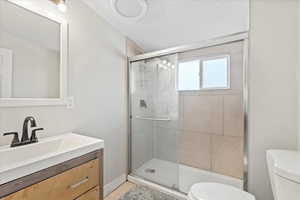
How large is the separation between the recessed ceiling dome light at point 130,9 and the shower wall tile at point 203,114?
1.29m

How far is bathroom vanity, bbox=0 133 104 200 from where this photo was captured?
2.52 ft

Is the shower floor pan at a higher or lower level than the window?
lower

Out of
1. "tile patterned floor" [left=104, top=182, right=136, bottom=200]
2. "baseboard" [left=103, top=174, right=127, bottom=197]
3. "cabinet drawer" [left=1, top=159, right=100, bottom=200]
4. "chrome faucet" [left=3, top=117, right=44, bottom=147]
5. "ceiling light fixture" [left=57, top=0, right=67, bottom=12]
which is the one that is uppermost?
"ceiling light fixture" [left=57, top=0, right=67, bottom=12]

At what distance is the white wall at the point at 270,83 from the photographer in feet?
3.76

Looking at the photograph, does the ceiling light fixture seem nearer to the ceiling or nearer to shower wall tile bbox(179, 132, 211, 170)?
the ceiling

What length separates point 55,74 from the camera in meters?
1.42

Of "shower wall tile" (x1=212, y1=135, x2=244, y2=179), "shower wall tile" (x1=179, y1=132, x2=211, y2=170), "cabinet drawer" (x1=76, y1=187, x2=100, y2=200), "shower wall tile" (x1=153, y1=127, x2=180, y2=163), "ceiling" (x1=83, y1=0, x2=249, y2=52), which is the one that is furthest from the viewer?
"shower wall tile" (x1=153, y1=127, x2=180, y2=163)

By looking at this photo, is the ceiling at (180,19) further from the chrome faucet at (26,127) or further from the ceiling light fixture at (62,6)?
the chrome faucet at (26,127)

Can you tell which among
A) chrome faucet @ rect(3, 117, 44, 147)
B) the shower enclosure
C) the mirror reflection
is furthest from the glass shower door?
chrome faucet @ rect(3, 117, 44, 147)

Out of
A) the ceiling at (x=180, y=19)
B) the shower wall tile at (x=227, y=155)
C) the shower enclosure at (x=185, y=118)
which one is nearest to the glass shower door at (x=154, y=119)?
the shower enclosure at (x=185, y=118)

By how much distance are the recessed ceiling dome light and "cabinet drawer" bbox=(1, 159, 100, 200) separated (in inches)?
60.1

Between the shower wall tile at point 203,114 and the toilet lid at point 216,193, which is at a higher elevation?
the shower wall tile at point 203,114

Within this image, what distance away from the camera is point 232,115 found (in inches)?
78.5

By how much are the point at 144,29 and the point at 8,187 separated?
1973 millimetres
